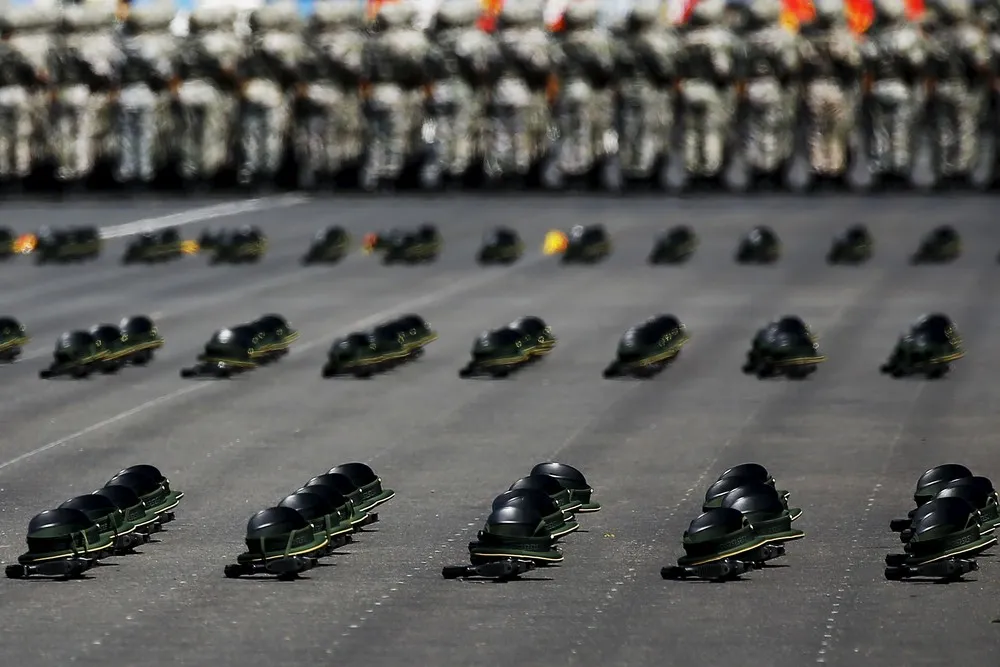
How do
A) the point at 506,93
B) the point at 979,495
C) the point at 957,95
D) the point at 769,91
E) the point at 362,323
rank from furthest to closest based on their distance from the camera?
the point at 506,93, the point at 769,91, the point at 957,95, the point at 362,323, the point at 979,495

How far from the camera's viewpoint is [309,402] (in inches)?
825

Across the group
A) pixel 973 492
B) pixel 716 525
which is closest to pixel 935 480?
pixel 973 492

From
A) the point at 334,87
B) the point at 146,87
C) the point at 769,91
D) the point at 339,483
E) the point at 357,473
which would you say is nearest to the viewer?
the point at 339,483

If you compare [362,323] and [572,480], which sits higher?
[572,480]

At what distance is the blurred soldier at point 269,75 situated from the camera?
42.9m

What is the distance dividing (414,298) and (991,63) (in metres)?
16.1

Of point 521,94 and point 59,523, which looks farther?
point 521,94

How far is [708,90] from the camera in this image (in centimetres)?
4169

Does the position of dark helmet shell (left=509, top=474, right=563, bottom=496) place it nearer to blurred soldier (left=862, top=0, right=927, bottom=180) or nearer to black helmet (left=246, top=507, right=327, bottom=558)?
black helmet (left=246, top=507, right=327, bottom=558)

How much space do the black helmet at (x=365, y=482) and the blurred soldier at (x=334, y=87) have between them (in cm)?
2773

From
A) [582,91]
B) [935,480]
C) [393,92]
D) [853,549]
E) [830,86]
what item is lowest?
[853,549]

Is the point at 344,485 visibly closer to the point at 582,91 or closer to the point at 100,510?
the point at 100,510

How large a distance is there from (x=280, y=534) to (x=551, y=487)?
6.86ft

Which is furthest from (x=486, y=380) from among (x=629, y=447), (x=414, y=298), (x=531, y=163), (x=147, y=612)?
(x=531, y=163)
